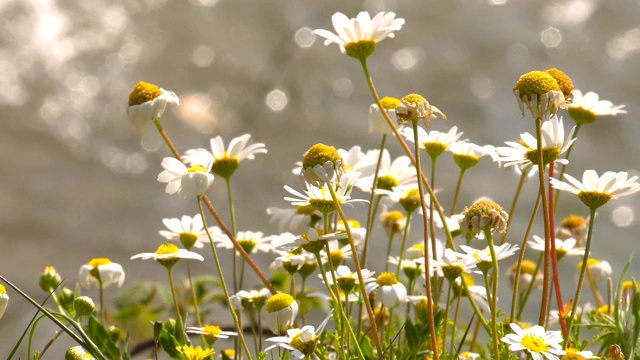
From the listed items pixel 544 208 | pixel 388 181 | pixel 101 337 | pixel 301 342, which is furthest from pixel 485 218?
pixel 101 337

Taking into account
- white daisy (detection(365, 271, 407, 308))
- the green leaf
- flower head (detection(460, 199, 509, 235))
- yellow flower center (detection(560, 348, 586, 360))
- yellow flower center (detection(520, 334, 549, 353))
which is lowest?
the green leaf

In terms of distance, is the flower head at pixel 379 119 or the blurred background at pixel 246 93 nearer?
the flower head at pixel 379 119

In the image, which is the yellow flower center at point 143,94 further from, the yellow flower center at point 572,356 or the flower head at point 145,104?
the yellow flower center at point 572,356

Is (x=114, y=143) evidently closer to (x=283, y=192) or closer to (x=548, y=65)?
(x=283, y=192)

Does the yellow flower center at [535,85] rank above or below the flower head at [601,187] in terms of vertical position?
above

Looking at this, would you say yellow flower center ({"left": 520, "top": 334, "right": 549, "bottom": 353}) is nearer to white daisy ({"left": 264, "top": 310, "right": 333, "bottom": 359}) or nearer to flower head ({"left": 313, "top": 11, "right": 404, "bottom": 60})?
white daisy ({"left": 264, "top": 310, "right": 333, "bottom": 359})

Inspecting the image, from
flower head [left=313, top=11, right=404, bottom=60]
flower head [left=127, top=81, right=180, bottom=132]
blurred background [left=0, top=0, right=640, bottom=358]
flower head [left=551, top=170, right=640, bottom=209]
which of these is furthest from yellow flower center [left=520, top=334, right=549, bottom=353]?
blurred background [left=0, top=0, right=640, bottom=358]

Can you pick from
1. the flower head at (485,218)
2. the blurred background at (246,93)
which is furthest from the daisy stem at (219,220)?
the blurred background at (246,93)
